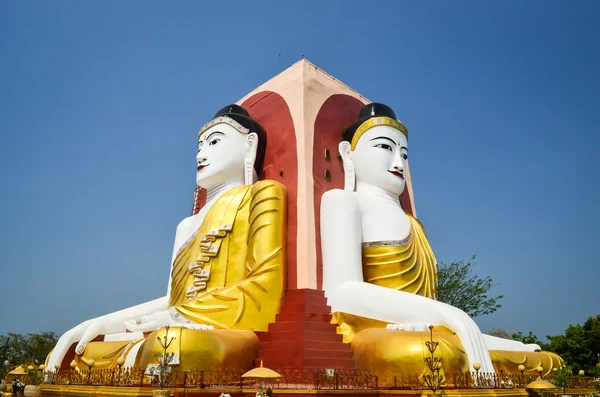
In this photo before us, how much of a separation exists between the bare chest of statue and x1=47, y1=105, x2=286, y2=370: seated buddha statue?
140cm

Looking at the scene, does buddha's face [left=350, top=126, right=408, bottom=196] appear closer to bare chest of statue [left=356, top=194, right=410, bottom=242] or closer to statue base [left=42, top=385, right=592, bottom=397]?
bare chest of statue [left=356, top=194, right=410, bottom=242]

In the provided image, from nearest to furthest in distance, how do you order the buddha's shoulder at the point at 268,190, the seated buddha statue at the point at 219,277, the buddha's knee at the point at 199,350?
the buddha's knee at the point at 199,350 < the seated buddha statue at the point at 219,277 < the buddha's shoulder at the point at 268,190

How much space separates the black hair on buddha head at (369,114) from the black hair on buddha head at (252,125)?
160 cm

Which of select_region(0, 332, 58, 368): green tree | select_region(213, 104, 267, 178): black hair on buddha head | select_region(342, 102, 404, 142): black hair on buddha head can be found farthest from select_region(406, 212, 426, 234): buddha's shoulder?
select_region(0, 332, 58, 368): green tree

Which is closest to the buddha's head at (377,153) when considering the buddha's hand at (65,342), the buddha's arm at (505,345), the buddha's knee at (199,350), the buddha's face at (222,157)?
the buddha's face at (222,157)

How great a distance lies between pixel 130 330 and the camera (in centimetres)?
794

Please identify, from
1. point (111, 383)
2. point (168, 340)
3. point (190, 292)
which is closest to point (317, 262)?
point (190, 292)

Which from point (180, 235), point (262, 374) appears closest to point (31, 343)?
point (180, 235)

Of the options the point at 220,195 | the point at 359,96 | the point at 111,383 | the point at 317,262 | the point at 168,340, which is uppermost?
the point at 359,96

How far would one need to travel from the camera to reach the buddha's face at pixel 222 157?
9.59 metres

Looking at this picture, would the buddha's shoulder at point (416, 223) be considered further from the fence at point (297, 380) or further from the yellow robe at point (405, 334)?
the fence at point (297, 380)

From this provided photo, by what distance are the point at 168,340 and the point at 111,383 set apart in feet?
2.99

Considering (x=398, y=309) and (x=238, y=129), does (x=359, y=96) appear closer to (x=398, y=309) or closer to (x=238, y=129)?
(x=238, y=129)

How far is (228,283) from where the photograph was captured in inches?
331
